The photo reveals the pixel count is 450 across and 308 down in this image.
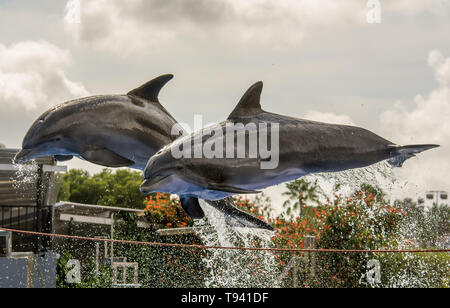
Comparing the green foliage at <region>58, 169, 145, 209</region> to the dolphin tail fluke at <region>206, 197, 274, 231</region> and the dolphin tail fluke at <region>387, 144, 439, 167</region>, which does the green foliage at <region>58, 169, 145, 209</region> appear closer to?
the dolphin tail fluke at <region>206, 197, 274, 231</region>

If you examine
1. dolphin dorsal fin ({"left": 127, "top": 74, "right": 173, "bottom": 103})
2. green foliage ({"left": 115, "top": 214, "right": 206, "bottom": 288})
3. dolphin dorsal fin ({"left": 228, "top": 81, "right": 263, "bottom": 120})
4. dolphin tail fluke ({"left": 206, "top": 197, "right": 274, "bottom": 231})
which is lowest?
green foliage ({"left": 115, "top": 214, "right": 206, "bottom": 288})

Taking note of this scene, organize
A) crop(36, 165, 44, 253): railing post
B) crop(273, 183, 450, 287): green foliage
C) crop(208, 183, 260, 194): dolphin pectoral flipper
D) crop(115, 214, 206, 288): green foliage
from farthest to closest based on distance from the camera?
crop(115, 214, 206, 288): green foliage → crop(36, 165, 44, 253): railing post → crop(273, 183, 450, 287): green foliage → crop(208, 183, 260, 194): dolphin pectoral flipper

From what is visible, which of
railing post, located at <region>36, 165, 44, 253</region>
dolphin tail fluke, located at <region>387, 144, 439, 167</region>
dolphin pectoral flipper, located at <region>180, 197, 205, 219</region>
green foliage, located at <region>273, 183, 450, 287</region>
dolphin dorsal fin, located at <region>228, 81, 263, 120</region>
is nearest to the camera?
dolphin tail fluke, located at <region>387, 144, 439, 167</region>

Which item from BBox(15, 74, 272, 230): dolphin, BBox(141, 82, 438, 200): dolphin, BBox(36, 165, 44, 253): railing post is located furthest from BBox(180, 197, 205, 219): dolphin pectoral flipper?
BBox(36, 165, 44, 253): railing post

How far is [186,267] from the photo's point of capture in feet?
36.3

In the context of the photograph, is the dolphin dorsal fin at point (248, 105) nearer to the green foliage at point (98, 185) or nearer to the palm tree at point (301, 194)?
the palm tree at point (301, 194)

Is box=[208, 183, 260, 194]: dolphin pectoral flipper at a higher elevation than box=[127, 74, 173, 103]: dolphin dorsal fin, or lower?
lower

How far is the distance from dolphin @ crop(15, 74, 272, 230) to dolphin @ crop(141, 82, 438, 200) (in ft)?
2.22

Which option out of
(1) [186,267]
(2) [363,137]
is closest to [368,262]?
(1) [186,267]

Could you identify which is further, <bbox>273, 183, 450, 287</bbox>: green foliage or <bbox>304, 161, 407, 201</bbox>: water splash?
<bbox>273, 183, 450, 287</bbox>: green foliage

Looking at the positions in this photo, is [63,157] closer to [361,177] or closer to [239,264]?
[361,177]

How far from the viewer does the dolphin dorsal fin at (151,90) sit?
4.89 metres

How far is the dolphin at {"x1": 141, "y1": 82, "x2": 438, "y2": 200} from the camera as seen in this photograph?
3.87 meters
